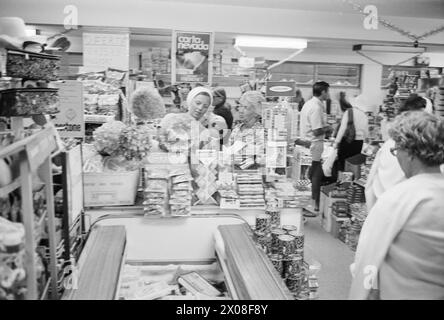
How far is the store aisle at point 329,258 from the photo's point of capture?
12.0ft

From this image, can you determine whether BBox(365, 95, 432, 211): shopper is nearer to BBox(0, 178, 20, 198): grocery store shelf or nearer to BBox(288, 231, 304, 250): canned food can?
BBox(288, 231, 304, 250): canned food can

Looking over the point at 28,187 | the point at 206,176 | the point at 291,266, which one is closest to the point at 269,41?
the point at 206,176

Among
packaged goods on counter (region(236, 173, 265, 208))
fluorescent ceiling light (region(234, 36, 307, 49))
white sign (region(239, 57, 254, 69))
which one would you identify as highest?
fluorescent ceiling light (region(234, 36, 307, 49))

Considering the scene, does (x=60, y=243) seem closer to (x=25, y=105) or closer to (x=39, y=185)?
(x=39, y=185)

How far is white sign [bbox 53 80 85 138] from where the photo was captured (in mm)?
2898

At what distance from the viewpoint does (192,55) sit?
13.9 feet

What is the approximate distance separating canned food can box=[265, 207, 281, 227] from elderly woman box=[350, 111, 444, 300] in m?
0.77

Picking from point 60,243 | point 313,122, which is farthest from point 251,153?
point 313,122

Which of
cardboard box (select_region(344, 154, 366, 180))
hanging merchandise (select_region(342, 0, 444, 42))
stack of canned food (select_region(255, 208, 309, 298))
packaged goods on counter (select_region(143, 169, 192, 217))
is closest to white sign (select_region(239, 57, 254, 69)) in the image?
hanging merchandise (select_region(342, 0, 444, 42))

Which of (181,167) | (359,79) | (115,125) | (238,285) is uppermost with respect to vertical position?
(359,79)

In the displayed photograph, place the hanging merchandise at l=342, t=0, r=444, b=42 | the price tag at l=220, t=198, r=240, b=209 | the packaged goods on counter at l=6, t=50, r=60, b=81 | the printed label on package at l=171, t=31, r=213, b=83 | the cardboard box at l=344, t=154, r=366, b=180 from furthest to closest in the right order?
the hanging merchandise at l=342, t=0, r=444, b=42, the cardboard box at l=344, t=154, r=366, b=180, the printed label on package at l=171, t=31, r=213, b=83, the price tag at l=220, t=198, r=240, b=209, the packaged goods on counter at l=6, t=50, r=60, b=81

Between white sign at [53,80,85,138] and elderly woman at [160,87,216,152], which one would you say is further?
white sign at [53,80,85,138]
